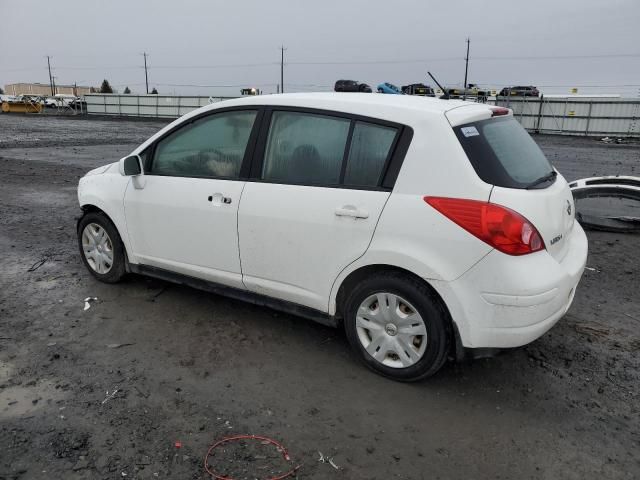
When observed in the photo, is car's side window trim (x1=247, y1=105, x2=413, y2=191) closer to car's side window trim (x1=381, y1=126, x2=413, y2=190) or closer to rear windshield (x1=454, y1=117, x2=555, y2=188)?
car's side window trim (x1=381, y1=126, x2=413, y2=190)

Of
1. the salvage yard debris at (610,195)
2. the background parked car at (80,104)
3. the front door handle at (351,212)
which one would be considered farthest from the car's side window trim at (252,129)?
the background parked car at (80,104)

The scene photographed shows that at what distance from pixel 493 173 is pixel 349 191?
2.85 feet

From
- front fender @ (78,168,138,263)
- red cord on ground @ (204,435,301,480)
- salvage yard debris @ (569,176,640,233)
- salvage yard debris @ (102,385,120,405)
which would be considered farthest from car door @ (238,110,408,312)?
salvage yard debris @ (569,176,640,233)

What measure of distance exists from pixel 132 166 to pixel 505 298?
121 inches

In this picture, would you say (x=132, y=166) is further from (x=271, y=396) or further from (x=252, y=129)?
(x=271, y=396)

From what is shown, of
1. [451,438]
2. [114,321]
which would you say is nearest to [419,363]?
[451,438]

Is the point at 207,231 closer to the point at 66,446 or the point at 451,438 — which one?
the point at 66,446

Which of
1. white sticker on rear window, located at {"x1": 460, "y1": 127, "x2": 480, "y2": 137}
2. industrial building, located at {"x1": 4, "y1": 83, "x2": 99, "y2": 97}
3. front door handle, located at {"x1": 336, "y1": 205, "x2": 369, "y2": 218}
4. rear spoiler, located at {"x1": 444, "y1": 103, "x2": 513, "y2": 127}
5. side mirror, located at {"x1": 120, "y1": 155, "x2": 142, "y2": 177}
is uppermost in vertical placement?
industrial building, located at {"x1": 4, "y1": 83, "x2": 99, "y2": 97}

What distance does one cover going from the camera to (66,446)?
2.77m

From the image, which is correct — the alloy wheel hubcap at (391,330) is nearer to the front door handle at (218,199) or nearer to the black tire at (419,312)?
the black tire at (419,312)

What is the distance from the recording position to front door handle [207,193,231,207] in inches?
153

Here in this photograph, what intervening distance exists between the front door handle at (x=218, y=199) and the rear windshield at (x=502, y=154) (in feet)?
5.48

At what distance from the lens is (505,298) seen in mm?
2980

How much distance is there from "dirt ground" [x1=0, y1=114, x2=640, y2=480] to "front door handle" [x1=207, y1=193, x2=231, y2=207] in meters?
0.99
